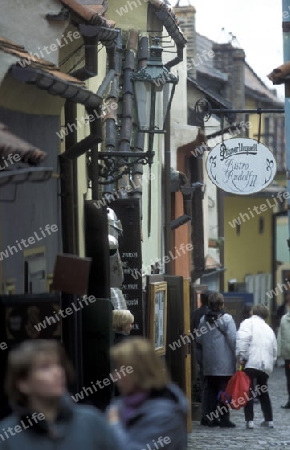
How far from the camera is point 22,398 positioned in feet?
19.4

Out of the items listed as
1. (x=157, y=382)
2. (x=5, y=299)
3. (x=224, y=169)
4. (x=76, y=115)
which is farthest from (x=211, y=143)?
(x=157, y=382)

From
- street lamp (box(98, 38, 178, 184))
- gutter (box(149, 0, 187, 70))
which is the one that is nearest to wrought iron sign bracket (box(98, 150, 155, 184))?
street lamp (box(98, 38, 178, 184))

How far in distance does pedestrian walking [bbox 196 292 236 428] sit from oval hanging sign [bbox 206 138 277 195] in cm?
151

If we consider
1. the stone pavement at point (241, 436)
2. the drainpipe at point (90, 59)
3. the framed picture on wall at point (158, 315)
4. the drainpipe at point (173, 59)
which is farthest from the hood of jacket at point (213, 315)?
the drainpipe at point (173, 59)

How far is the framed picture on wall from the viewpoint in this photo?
15914 millimetres

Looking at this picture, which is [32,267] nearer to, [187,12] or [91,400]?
[91,400]

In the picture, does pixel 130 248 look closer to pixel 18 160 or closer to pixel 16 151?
pixel 18 160

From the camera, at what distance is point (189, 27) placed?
121ft

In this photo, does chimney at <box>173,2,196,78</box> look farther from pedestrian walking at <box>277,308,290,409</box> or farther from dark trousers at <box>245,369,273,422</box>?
dark trousers at <box>245,369,273,422</box>

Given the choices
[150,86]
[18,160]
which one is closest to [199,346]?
[150,86]

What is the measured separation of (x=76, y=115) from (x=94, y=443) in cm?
891

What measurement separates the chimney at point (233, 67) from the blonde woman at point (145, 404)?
38661 millimetres

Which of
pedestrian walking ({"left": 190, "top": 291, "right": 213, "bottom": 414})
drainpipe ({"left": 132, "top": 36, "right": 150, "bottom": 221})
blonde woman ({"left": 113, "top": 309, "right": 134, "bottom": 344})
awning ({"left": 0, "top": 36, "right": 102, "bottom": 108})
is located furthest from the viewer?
drainpipe ({"left": 132, "top": 36, "right": 150, "bottom": 221})

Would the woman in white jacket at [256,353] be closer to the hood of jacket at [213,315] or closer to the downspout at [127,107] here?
the hood of jacket at [213,315]
